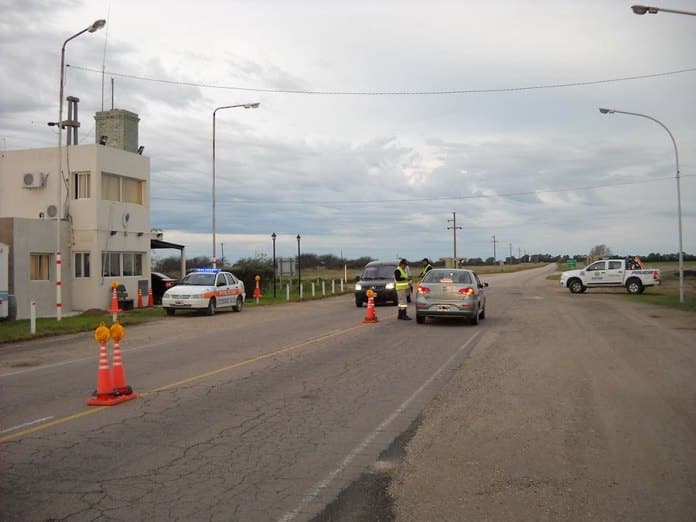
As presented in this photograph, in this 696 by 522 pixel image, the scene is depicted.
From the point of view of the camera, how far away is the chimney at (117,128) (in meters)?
30.6

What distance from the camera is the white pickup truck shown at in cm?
3912

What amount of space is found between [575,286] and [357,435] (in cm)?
3628

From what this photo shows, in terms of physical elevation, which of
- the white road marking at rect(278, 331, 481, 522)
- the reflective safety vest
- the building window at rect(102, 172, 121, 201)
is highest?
the building window at rect(102, 172, 121, 201)

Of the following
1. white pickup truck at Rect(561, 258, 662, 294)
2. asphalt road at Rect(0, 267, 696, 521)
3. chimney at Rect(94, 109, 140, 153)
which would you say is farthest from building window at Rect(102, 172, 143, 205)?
white pickup truck at Rect(561, 258, 662, 294)

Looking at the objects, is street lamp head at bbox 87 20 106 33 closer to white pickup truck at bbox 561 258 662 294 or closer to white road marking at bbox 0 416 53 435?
white road marking at bbox 0 416 53 435

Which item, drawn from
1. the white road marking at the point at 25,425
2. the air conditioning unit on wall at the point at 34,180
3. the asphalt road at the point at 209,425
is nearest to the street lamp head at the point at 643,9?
the asphalt road at the point at 209,425

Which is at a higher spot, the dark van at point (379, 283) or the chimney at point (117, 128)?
the chimney at point (117, 128)

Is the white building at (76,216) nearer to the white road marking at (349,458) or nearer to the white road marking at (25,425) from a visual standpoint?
the white road marking at (25,425)

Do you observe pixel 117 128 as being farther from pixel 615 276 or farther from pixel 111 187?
pixel 615 276

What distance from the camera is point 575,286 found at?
134 ft

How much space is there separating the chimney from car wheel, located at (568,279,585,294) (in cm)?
2586

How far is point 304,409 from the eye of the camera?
8.55 metres

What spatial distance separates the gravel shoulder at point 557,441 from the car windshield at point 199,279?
14.7 metres

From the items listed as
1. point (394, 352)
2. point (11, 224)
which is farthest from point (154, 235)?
point (394, 352)
